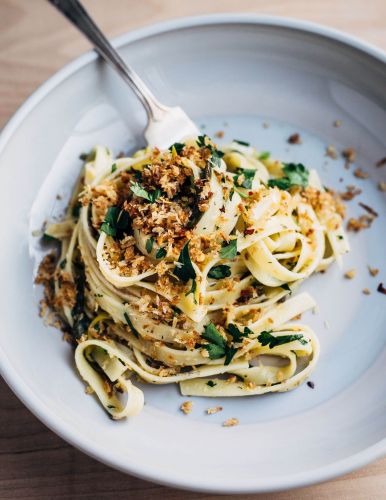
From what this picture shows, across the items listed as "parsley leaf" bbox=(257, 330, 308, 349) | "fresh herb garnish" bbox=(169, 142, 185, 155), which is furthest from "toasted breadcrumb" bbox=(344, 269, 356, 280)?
"fresh herb garnish" bbox=(169, 142, 185, 155)

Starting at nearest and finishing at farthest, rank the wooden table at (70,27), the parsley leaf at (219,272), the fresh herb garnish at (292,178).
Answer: the parsley leaf at (219,272) < the fresh herb garnish at (292,178) < the wooden table at (70,27)

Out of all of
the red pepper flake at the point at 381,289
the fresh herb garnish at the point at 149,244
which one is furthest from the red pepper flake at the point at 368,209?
the fresh herb garnish at the point at 149,244

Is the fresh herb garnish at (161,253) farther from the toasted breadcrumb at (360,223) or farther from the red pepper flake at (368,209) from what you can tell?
the red pepper flake at (368,209)

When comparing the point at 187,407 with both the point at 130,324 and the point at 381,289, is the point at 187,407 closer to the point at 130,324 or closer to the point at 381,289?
the point at 130,324

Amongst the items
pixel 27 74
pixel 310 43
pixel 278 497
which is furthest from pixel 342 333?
pixel 27 74

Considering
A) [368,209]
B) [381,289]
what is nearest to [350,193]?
[368,209]

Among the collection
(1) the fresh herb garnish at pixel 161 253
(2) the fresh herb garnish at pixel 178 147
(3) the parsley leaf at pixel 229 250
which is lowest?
(3) the parsley leaf at pixel 229 250
